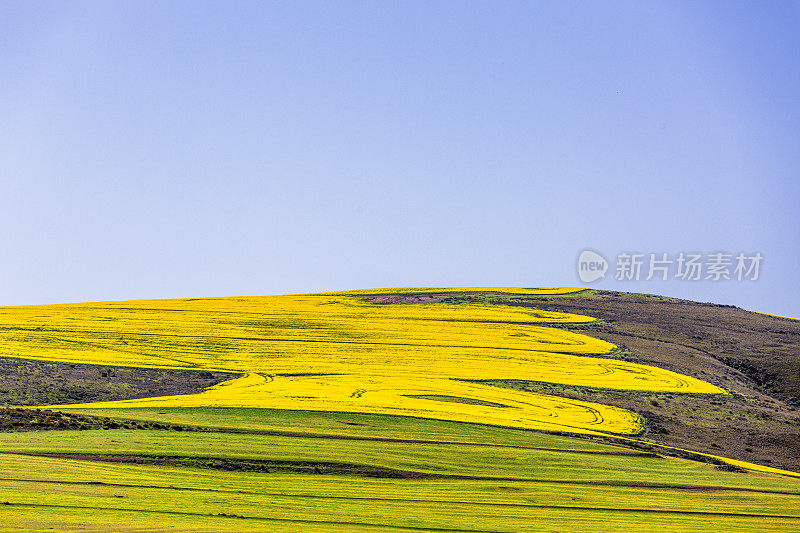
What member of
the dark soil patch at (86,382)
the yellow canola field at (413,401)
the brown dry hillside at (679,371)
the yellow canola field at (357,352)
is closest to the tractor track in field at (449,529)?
the brown dry hillside at (679,371)

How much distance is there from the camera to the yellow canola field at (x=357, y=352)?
34.5 meters

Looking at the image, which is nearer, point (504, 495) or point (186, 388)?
point (504, 495)

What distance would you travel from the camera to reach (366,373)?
4156 centimetres

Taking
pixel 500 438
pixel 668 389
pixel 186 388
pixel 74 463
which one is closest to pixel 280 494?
pixel 74 463

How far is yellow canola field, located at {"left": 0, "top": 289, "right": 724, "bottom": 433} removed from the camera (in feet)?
113

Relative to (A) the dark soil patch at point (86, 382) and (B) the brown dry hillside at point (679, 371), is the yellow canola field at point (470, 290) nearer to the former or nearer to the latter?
(B) the brown dry hillside at point (679, 371)

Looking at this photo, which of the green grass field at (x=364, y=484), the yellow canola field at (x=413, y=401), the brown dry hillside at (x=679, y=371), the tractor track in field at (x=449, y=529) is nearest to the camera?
the tractor track in field at (x=449, y=529)

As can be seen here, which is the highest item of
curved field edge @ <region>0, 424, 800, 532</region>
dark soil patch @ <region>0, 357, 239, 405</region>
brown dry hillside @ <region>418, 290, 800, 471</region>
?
brown dry hillside @ <region>418, 290, 800, 471</region>

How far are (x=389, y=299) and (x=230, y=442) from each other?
44592 millimetres

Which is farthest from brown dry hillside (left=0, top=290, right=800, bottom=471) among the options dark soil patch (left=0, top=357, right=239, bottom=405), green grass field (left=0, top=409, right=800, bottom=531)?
green grass field (left=0, top=409, right=800, bottom=531)

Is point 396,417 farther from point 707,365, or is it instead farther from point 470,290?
point 470,290

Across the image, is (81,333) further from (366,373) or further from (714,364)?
(714,364)

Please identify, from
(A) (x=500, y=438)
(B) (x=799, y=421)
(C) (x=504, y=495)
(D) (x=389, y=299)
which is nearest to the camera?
(C) (x=504, y=495)

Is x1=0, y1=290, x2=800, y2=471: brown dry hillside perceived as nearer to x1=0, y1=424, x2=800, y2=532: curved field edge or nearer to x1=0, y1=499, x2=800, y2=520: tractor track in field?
A: x1=0, y1=424, x2=800, y2=532: curved field edge
